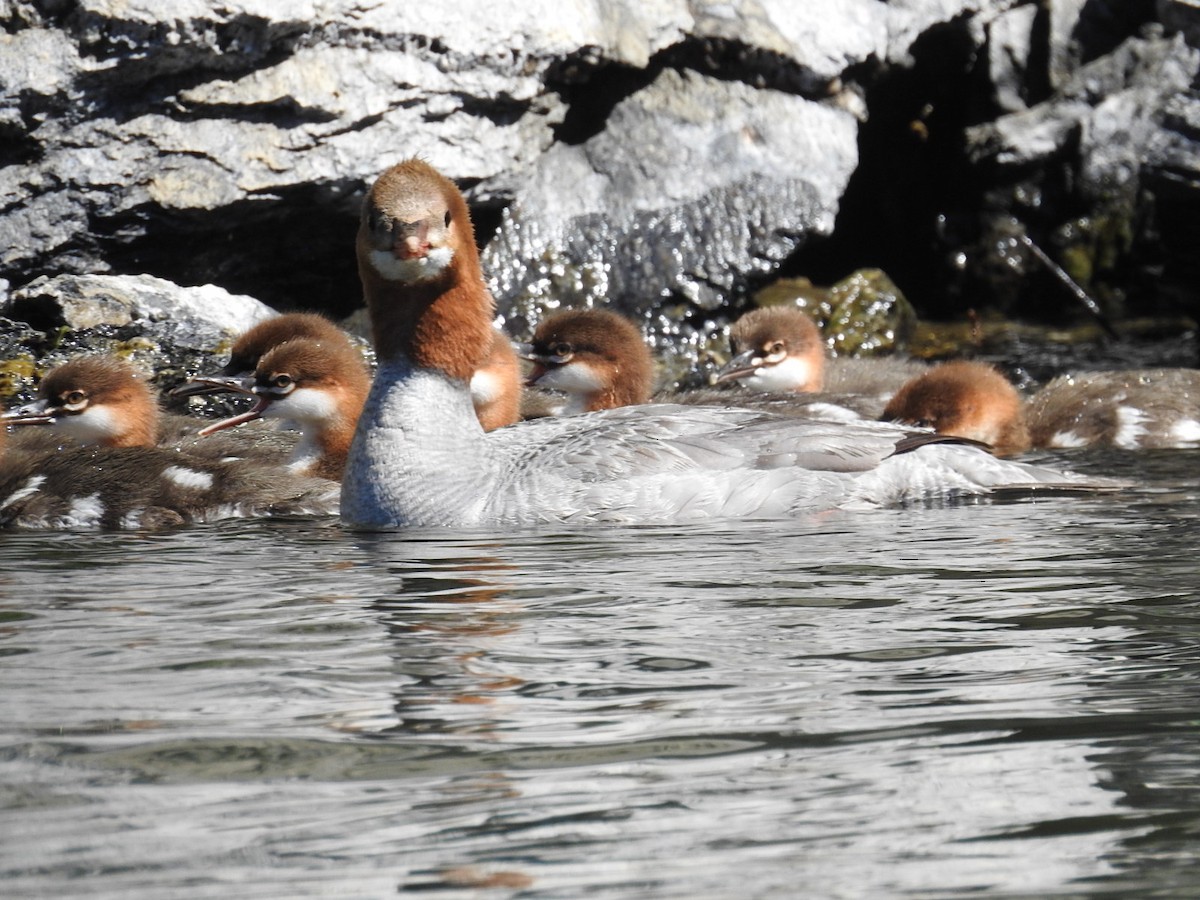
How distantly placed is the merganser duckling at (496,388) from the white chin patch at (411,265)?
1.68 metres

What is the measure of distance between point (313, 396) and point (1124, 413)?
3.52m

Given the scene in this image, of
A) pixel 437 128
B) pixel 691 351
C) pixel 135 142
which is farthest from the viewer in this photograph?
pixel 691 351

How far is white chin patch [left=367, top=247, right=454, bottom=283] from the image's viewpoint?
5242 millimetres

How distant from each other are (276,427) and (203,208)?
4.66 feet

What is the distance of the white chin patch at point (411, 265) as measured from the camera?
17.2 feet

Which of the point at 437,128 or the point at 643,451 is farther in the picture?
the point at 437,128

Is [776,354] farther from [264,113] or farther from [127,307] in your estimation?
[127,307]

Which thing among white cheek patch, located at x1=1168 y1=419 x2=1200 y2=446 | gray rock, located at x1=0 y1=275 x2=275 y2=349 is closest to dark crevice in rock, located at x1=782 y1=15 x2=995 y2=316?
white cheek patch, located at x1=1168 y1=419 x2=1200 y2=446

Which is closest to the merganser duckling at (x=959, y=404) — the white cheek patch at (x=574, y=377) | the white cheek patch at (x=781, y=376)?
the white cheek patch at (x=781, y=376)

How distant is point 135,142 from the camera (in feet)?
25.6

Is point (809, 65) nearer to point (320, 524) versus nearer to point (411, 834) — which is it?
point (320, 524)

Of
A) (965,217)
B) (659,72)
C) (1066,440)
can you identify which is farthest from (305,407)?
(965,217)

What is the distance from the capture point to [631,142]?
968cm

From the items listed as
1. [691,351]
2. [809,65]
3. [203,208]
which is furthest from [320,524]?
[809,65]
